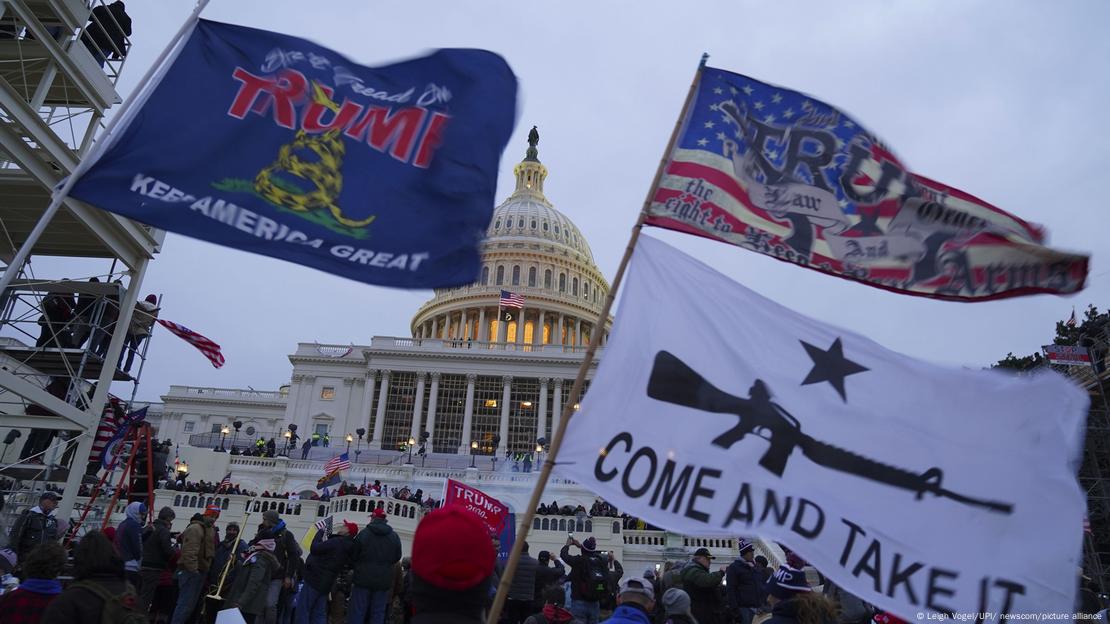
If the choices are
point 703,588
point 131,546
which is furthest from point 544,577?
point 131,546

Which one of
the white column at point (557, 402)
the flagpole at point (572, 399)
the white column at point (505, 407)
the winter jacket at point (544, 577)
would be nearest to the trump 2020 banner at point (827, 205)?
the flagpole at point (572, 399)

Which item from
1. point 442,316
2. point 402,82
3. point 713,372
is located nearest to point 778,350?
point 713,372

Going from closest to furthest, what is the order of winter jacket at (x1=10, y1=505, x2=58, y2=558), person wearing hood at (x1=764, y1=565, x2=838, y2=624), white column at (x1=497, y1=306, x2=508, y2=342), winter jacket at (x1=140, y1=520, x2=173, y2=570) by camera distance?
person wearing hood at (x1=764, y1=565, x2=838, y2=624) < winter jacket at (x1=140, y1=520, x2=173, y2=570) < winter jacket at (x1=10, y1=505, x2=58, y2=558) < white column at (x1=497, y1=306, x2=508, y2=342)

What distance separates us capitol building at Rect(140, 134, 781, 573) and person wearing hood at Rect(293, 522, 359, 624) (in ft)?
47.4

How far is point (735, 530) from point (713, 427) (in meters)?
0.67

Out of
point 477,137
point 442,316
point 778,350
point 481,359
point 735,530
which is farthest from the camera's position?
point 442,316

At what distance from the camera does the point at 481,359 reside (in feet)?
247

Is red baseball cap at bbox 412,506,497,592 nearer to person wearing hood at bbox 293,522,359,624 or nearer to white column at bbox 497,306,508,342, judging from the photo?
person wearing hood at bbox 293,522,359,624

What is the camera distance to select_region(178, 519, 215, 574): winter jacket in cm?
1013

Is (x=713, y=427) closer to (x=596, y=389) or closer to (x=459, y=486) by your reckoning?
(x=596, y=389)

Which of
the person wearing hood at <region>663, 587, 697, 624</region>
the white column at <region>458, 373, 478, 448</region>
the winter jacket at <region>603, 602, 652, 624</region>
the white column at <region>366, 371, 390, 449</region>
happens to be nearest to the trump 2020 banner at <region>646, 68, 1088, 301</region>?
the winter jacket at <region>603, 602, 652, 624</region>

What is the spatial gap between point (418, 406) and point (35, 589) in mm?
68560

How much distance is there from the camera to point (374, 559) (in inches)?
414

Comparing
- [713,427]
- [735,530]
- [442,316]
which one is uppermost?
[442,316]
